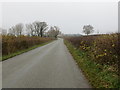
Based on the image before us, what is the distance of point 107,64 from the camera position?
235 inches

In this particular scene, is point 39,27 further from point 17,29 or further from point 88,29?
point 88,29

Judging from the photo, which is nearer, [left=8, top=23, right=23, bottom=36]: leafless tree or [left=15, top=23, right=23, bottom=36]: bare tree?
[left=15, top=23, right=23, bottom=36]: bare tree

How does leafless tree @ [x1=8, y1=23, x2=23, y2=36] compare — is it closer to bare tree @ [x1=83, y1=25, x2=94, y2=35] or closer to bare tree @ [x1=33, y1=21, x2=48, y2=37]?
bare tree @ [x1=33, y1=21, x2=48, y2=37]

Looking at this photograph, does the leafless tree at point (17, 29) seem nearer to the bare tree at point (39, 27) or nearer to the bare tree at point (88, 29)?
the bare tree at point (39, 27)

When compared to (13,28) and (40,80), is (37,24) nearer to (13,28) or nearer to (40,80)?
(13,28)

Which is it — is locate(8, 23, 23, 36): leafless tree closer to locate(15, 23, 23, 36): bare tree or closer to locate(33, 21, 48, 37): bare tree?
locate(15, 23, 23, 36): bare tree

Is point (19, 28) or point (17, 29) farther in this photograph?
point (19, 28)

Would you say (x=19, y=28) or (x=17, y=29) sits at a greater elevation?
(x=19, y=28)

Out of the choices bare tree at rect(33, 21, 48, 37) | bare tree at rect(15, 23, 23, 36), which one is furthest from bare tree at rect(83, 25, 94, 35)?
bare tree at rect(15, 23, 23, 36)

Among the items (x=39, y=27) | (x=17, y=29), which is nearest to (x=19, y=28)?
(x=17, y=29)

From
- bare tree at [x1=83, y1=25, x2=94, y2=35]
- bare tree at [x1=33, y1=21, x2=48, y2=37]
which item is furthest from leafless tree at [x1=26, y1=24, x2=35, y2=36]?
bare tree at [x1=83, y1=25, x2=94, y2=35]

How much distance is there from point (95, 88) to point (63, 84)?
1164 millimetres

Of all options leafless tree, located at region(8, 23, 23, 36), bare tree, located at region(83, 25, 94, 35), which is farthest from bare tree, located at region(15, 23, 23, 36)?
bare tree, located at region(83, 25, 94, 35)

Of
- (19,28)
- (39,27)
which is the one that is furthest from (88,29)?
(19,28)
